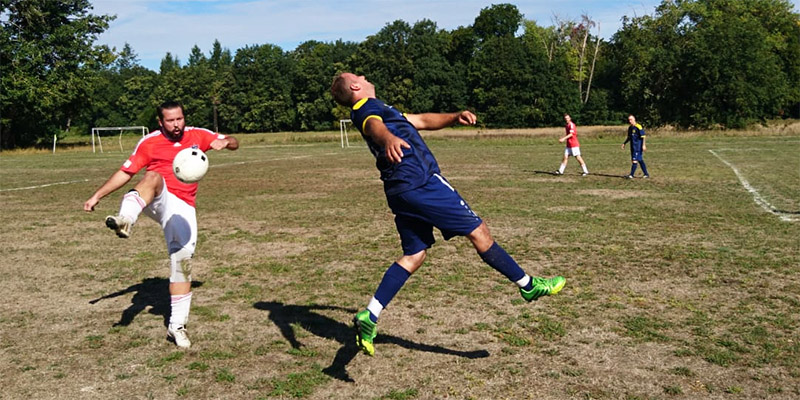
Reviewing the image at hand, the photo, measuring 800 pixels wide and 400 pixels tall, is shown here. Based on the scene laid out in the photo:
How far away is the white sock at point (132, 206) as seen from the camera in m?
5.00

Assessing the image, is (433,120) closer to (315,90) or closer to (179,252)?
(179,252)

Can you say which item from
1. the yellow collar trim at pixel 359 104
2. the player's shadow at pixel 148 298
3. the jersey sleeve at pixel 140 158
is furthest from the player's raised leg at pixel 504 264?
the player's shadow at pixel 148 298

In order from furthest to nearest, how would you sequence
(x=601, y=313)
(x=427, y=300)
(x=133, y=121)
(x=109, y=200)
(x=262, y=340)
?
1. (x=133, y=121)
2. (x=109, y=200)
3. (x=427, y=300)
4. (x=601, y=313)
5. (x=262, y=340)

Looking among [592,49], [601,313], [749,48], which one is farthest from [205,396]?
[592,49]

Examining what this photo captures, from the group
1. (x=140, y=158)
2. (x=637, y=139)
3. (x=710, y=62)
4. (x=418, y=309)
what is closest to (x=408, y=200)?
(x=418, y=309)

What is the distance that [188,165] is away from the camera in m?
5.40

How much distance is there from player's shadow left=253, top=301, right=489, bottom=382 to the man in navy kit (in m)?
0.50

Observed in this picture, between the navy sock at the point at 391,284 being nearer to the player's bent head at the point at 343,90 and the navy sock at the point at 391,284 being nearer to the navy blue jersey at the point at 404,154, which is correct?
the navy blue jersey at the point at 404,154

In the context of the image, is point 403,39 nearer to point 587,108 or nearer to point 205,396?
point 587,108

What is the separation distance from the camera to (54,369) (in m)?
5.13

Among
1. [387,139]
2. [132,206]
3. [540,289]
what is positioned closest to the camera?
[387,139]

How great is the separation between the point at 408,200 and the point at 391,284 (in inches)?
26.0

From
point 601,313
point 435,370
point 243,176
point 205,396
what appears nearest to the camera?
point 205,396

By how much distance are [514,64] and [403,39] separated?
16.7m
